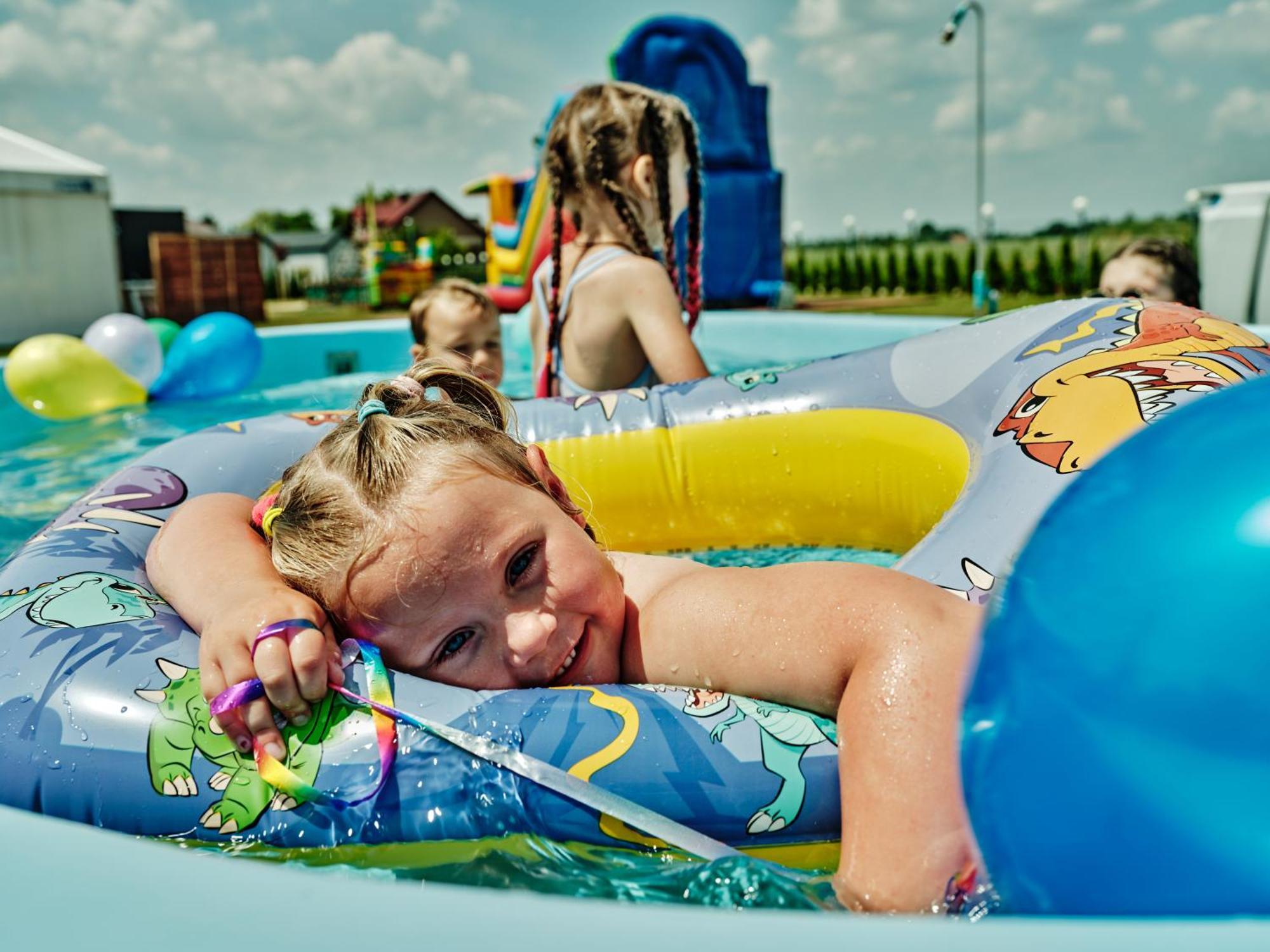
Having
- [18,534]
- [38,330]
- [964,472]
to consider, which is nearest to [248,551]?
[964,472]

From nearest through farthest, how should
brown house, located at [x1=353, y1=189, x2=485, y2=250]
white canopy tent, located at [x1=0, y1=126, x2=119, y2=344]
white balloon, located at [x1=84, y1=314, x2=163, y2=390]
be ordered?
1. white balloon, located at [x1=84, y1=314, x2=163, y2=390]
2. white canopy tent, located at [x1=0, y1=126, x2=119, y2=344]
3. brown house, located at [x1=353, y1=189, x2=485, y2=250]

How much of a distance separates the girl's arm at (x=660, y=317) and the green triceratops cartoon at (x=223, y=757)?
5.35 feet

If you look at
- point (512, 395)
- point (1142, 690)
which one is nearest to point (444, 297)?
point (512, 395)

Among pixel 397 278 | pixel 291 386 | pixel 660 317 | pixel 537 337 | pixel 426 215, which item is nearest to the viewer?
pixel 660 317

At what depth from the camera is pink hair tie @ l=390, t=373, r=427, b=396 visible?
1.57 m

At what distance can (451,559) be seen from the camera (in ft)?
4.17

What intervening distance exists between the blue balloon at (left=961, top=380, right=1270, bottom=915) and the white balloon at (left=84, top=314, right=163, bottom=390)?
5.76m

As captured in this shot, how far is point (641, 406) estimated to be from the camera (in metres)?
2.51

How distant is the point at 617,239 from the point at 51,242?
34.1 feet

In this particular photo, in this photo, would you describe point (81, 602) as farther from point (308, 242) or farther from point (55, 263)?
point (308, 242)

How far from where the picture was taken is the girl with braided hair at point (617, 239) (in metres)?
2.76

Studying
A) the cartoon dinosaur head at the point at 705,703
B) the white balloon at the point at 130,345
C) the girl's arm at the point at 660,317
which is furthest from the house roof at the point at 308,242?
the cartoon dinosaur head at the point at 705,703

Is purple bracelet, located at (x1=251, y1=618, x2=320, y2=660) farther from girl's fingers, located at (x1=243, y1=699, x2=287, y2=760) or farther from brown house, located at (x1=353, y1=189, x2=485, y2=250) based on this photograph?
brown house, located at (x1=353, y1=189, x2=485, y2=250)

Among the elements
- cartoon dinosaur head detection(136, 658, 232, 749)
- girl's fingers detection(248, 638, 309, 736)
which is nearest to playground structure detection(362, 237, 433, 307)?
cartoon dinosaur head detection(136, 658, 232, 749)
